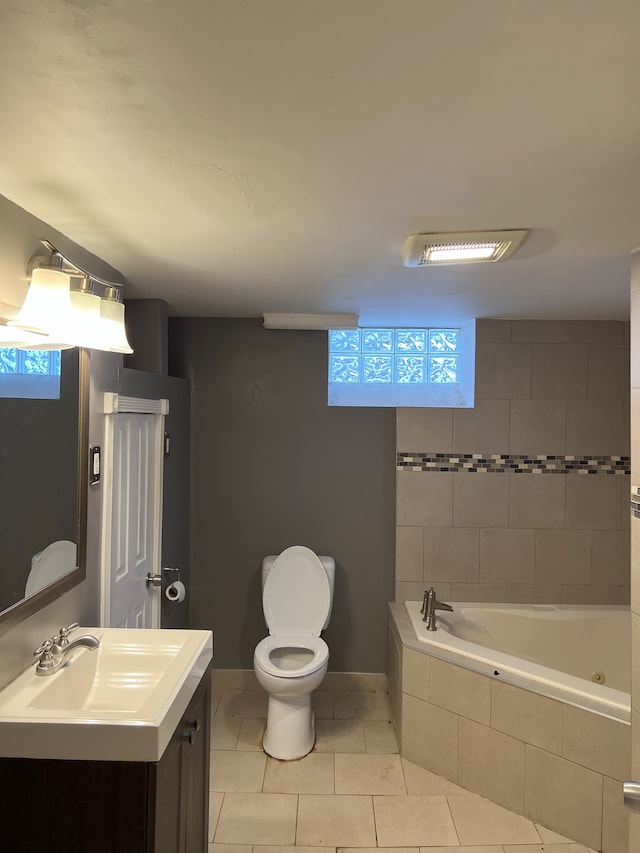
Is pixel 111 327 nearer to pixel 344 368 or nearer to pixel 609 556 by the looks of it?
pixel 344 368

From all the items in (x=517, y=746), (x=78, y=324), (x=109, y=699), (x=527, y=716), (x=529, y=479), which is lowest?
(x=517, y=746)

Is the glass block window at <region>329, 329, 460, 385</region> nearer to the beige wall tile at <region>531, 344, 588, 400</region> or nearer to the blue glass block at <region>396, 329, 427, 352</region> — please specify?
the blue glass block at <region>396, 329, 427, 352</region>

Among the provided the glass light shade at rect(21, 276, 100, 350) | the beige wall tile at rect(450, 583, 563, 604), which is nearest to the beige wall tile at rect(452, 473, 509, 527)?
the beige wall tile at rect(450, 583, 563, 604)

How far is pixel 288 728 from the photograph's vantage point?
268 centimetres

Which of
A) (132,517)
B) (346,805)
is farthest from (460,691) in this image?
(132,517)

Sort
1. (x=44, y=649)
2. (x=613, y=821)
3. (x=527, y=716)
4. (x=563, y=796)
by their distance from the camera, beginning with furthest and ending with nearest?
(x=527, y=716) < (x=563, y=796) < (x=613, y=821) < (x=44, y=649)

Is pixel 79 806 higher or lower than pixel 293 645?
higher

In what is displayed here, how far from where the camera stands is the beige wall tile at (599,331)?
3254 millimetres

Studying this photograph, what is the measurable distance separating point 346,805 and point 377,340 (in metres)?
2.55

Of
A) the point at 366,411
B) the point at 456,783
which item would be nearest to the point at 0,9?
the point at 366,411

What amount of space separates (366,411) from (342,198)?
1.97 metres

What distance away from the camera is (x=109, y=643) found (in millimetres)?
1796

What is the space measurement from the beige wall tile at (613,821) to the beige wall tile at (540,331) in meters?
2.24

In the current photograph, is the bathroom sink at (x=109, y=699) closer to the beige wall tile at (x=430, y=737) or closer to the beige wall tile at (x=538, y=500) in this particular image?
the beige wall tile at (x=430, y=737)
